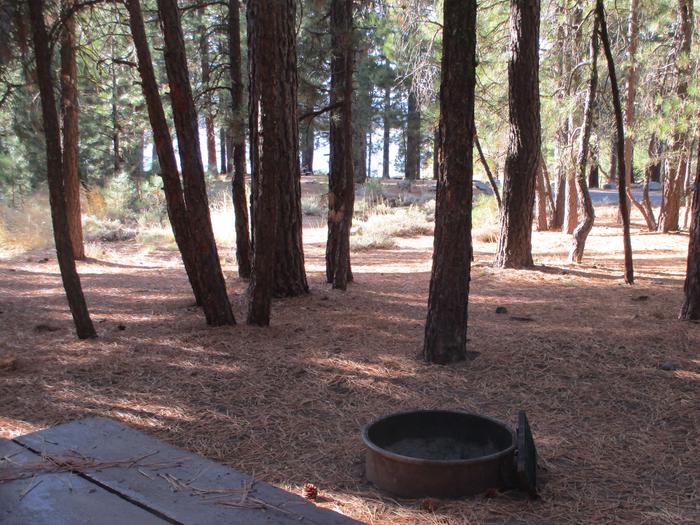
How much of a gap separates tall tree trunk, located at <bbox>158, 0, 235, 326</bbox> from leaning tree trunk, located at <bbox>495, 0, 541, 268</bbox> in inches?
198

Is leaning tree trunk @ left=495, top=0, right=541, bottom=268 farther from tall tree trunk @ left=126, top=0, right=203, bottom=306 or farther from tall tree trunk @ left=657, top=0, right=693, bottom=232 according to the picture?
tall tree trunk @ left=126, top=0, right=203, bottom=306

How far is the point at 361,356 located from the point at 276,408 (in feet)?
3.77

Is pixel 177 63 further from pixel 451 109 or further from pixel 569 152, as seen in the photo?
pixel 569 152

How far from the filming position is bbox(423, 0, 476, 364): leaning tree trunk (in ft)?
14.8

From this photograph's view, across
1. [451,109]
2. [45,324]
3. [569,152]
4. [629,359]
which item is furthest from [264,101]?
[569,152]

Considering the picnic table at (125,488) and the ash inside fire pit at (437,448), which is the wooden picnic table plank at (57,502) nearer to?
the picnic table at (125,488)

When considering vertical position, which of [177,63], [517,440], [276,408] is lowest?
[276,408]

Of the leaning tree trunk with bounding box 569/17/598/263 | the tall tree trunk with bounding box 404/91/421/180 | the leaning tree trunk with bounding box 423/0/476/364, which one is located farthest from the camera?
the tall tree trunk with bounding box 404/91/421/180

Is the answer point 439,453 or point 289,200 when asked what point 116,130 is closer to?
point 289,200

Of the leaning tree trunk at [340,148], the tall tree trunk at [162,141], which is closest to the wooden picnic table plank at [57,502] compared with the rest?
the tall tree trunk at [162,141]

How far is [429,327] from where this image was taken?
4.89 meters

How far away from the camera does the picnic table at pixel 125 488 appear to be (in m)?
2.10

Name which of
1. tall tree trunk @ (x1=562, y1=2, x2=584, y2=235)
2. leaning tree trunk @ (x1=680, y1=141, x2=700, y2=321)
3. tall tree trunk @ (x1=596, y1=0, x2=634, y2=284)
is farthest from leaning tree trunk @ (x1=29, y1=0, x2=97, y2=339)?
tall tree trunk @ (x1=562, y1=2, x2=584, y2=235)

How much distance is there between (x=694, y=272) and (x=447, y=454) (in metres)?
3.52
